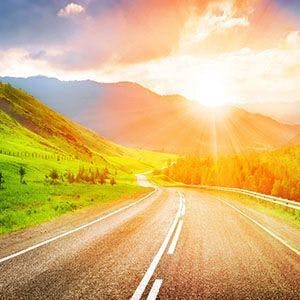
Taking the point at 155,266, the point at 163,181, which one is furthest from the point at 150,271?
the point at 163,181

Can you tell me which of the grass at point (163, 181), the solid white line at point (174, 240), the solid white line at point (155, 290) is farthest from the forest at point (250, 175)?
the solid white line at point (155, 290)

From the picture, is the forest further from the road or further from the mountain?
the road

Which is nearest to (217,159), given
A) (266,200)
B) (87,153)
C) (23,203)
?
(87,153)

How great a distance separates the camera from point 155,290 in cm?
695

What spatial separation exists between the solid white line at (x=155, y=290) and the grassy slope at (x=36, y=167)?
866cm

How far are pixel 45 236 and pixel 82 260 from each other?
13.2 feet

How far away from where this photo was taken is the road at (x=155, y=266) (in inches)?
274

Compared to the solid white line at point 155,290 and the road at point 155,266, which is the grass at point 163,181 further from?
the solid white line at point 155,290

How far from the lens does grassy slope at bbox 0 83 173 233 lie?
21.0m

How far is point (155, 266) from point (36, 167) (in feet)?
179

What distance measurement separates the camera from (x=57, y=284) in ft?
23.8

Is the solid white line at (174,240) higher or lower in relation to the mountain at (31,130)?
lower

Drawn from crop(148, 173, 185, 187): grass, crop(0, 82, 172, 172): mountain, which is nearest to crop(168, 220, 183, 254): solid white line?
crop(0, 82, 172, 172): mountain

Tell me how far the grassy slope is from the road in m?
5.02
